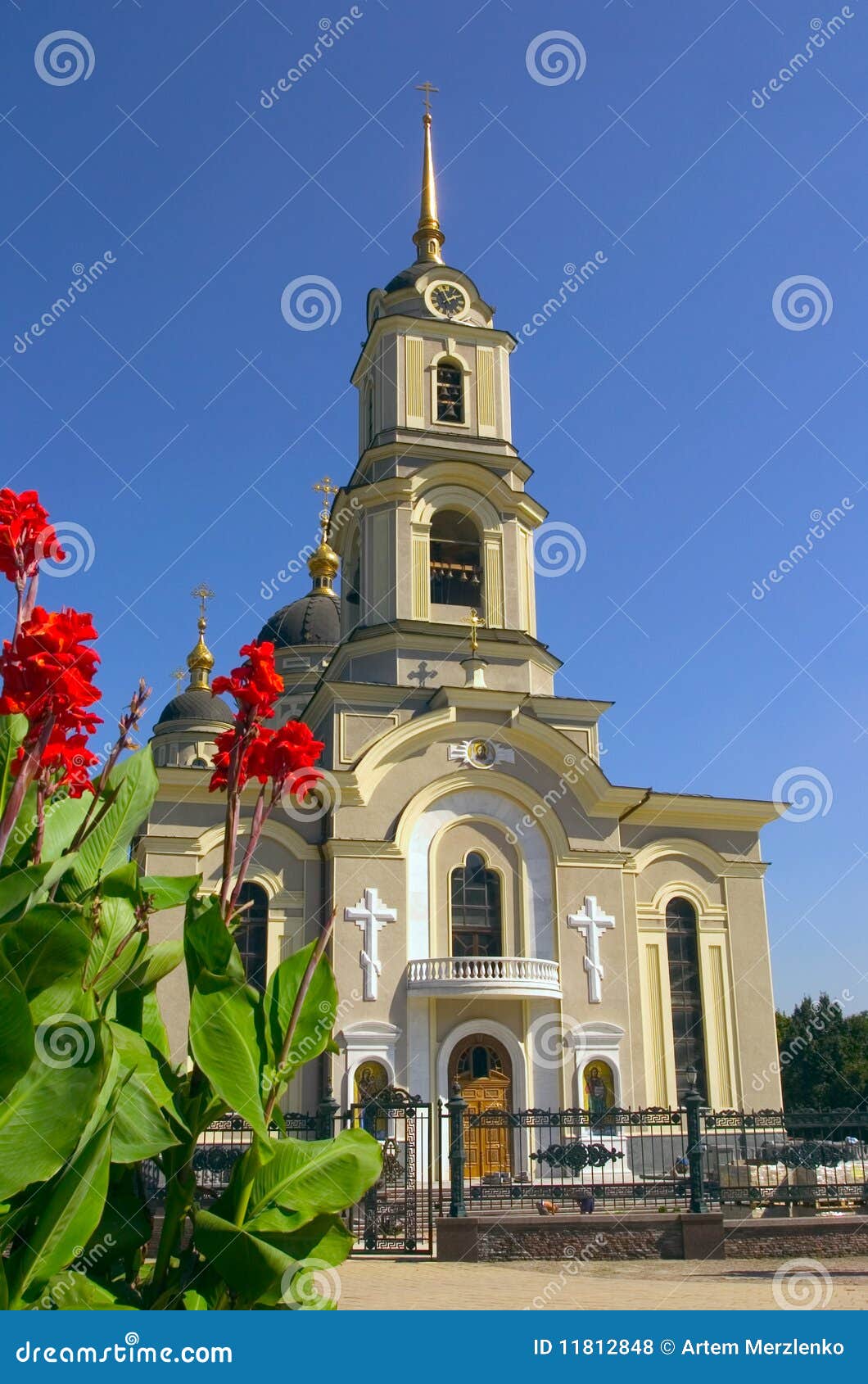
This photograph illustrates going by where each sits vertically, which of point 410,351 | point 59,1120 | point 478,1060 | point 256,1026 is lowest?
point 59,1120

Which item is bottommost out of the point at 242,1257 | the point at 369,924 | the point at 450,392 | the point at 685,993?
the point at 242,1257

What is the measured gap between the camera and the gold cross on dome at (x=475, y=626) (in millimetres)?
20328

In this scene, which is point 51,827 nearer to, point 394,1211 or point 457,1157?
point 457,1157

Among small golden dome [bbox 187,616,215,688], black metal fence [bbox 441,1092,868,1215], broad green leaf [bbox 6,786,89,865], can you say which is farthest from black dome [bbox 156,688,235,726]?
broad green leaf [bbox 6,786,89,865]

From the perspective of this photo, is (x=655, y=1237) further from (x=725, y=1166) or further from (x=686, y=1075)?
(x=686, y=1075)

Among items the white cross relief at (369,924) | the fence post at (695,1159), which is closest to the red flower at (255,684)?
the fence post at (695,1159)

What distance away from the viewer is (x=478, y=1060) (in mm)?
18156

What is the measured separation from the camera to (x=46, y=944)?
3523 mm

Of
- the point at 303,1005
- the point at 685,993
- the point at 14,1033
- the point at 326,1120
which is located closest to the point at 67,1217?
the point at 14,1033

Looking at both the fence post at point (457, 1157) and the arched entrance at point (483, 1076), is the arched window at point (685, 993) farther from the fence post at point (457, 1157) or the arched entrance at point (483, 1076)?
the fence post at point (457, 1157)

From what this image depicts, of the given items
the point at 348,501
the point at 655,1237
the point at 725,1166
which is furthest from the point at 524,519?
the point at 655,1237

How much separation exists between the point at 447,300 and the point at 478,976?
13351mm

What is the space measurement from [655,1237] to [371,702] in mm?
10331

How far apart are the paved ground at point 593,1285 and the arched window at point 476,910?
24.4ft
